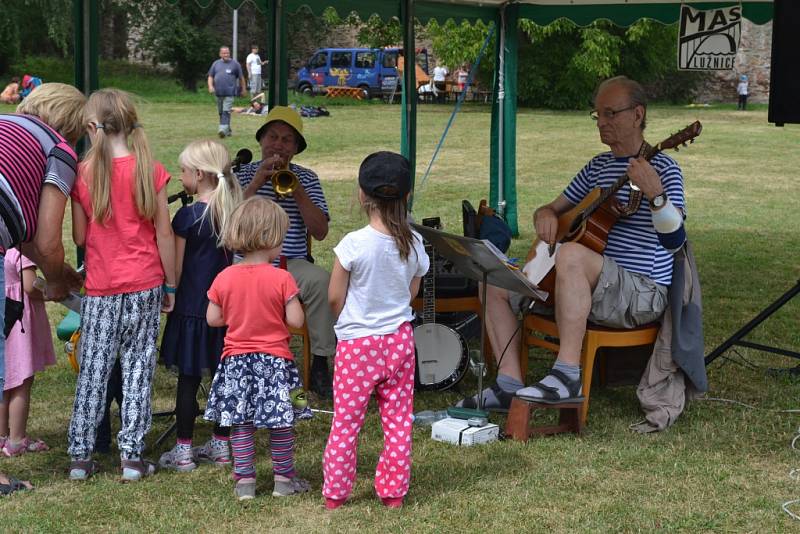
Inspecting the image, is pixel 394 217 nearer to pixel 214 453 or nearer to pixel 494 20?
pixel 214 453

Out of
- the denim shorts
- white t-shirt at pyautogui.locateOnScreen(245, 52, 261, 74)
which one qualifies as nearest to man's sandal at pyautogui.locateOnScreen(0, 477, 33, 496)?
the denim shorts

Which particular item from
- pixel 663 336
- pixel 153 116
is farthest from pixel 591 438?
pixel 153 116

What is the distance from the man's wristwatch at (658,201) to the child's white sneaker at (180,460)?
79.7 inches

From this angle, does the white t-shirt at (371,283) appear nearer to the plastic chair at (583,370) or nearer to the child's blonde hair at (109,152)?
the child's blonde hair at (109,152)

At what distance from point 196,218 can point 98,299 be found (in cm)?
45

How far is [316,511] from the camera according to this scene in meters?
3.48

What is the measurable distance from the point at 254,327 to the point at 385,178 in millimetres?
658

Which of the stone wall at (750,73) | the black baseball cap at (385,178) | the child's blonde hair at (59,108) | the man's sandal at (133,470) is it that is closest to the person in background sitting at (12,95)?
the child's blonde hair at (59,108)

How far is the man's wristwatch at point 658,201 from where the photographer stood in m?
4.14

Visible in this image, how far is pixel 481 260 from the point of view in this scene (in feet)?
13.6

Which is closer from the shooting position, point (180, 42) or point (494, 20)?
point (494, 20)

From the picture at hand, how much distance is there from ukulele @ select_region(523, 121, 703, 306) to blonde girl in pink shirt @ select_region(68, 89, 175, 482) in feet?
5.50

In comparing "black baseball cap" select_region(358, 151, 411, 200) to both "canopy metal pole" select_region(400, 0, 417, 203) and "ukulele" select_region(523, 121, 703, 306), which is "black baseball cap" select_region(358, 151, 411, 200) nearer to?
"ukulele" select_region(523, 121, 703, 306)

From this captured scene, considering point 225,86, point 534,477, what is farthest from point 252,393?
point 225,86
